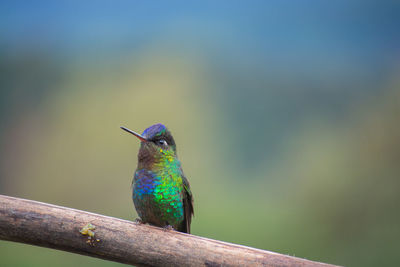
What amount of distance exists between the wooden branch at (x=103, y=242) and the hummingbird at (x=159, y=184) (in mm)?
366

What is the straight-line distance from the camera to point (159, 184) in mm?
2576

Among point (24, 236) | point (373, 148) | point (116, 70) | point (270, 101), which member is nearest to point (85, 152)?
point (116, 70)

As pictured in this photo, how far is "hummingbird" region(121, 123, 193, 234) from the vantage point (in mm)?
2555

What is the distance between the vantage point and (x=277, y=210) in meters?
4.26

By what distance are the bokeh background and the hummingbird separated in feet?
5.39

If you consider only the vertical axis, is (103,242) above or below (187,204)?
below

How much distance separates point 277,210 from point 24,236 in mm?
2821

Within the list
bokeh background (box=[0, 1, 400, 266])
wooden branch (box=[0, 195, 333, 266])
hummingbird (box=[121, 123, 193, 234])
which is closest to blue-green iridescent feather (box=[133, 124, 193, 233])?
hummingbird (box=[121, 123, 193, 234])

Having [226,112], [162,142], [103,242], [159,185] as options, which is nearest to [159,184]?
[159,185]

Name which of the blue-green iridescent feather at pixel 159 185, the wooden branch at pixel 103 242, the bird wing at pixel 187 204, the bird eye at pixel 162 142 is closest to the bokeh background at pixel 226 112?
the bird wing at pixel 187 204

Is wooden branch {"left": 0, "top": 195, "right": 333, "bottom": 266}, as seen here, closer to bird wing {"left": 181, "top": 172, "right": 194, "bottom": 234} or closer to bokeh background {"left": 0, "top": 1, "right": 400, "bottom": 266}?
bird wing {"left": 181, "top": 172, "right": 194, "bottom": 234}

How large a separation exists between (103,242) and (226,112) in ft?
8.83

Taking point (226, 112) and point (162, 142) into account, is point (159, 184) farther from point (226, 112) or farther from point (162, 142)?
point (226, 112)

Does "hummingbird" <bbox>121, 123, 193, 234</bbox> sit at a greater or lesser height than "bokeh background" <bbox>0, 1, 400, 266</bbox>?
lesser
